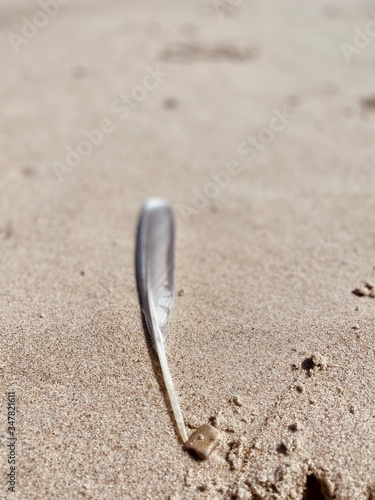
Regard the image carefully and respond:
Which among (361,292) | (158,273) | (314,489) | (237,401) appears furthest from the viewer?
(158,273)

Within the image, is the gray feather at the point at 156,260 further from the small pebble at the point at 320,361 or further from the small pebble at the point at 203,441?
the small pebble at the point at 320,361

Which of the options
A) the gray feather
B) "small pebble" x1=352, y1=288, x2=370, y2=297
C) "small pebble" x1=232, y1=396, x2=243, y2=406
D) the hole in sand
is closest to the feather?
the gray feather

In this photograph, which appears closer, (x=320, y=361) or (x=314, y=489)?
(x=314, y=489)

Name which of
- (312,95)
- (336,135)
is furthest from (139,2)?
(336,135)

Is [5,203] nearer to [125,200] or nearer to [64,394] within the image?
[125,200]

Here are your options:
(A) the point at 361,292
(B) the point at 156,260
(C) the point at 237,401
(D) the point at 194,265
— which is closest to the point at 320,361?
(C) the point at 237,401

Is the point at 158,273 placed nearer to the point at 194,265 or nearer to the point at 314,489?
the point at 194,265

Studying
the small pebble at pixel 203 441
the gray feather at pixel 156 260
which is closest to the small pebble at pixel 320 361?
the small pebble at pixel 203 441

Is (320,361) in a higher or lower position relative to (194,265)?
higher
